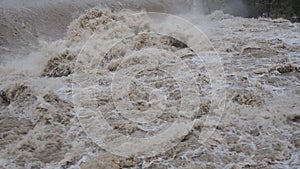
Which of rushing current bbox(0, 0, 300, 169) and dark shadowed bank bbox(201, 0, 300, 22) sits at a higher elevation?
dark shadowed bank bbox(201, 0, 300, 22)

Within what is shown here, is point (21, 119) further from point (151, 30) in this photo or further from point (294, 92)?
point (151, 30)

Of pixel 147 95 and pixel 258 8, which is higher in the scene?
pixel 258 8

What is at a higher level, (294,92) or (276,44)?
(276,44)

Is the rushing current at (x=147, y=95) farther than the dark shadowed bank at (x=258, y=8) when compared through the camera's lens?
No

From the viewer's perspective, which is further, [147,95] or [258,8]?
[258,8]

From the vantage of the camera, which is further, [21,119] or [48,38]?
[48,38]

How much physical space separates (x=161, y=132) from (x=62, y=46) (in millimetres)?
5216

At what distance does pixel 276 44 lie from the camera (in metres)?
9.45

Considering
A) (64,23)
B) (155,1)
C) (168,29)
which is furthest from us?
(155,1)

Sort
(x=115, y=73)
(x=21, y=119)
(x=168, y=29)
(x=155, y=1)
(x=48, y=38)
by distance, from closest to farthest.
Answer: (x=21, y=119) < (x=115, y=73) < (x=168, y=29) < (x=48, y=38) < (x=155, y=1)

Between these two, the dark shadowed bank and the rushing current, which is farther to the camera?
the dark shadowed bank

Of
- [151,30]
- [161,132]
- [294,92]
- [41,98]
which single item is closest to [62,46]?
[151,30]

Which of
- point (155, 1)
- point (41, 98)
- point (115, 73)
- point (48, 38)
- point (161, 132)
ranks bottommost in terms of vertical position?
point (161, 132)

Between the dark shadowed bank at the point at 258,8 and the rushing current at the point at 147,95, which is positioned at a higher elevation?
the dark shadowed bank at the point at 258,8
